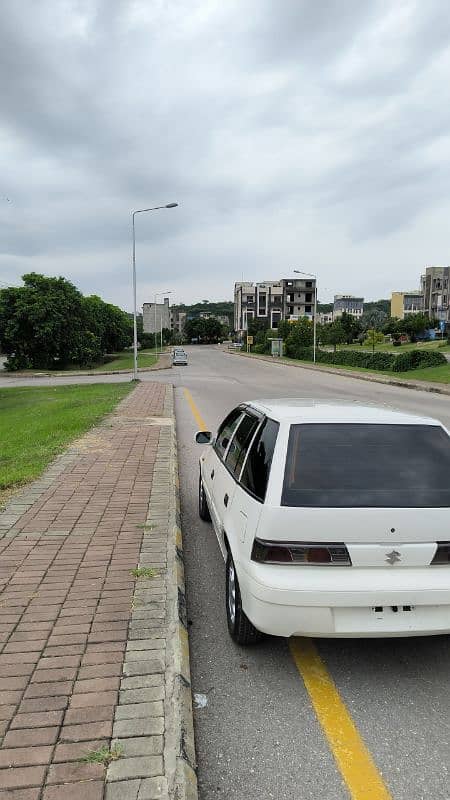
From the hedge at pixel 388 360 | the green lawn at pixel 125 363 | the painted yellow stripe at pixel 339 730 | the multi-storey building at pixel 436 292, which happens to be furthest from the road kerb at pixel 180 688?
the multi-storey building at pixel 436 292

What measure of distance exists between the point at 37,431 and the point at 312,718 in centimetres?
1118

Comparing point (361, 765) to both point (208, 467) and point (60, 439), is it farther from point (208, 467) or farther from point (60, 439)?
point (60, 439)

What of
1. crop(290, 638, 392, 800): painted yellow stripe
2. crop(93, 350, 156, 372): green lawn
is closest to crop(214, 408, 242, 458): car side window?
crop(290, 638, 392, 800): painted yellow stripe

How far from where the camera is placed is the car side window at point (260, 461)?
135 inches

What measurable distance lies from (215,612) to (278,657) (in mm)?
702

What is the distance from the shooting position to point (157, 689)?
287 cm

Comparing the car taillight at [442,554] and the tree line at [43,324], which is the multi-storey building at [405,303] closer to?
the tree line at [43,324]

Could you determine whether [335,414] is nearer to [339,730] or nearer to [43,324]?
[339,730]

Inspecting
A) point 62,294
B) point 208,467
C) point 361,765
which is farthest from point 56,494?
point 62,294

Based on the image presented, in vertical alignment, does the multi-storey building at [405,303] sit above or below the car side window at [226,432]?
above

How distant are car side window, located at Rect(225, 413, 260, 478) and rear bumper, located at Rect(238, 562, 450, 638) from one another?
116 centimetres

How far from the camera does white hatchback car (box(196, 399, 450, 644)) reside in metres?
3.03

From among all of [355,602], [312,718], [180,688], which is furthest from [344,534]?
[180,688]

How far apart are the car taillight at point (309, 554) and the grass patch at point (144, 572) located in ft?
4.84
